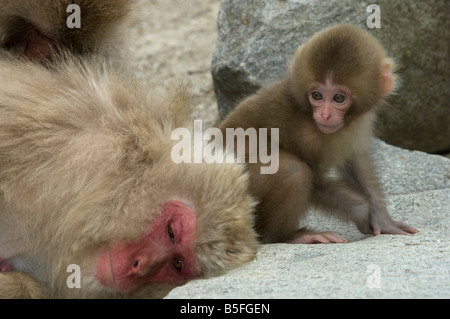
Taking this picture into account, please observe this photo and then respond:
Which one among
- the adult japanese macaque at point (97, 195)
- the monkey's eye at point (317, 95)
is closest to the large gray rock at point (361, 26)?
the monkey's eye at point (317, 95)

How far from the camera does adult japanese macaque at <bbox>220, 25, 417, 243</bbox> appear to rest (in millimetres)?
4500

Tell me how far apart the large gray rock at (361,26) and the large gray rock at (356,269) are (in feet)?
5.29

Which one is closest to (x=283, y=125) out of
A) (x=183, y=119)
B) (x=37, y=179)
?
(x=183, y=119)

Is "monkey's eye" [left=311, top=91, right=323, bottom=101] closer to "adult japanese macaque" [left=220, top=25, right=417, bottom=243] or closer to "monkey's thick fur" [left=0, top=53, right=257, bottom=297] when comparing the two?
"adult japanese macaque" [left=220, top=25, right=417, bottom=243]

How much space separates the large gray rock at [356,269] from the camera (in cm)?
323

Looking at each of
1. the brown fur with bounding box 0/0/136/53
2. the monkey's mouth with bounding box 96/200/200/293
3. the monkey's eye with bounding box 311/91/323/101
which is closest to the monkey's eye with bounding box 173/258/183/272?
the monkey's mouth with bounding box 96/200/200/293

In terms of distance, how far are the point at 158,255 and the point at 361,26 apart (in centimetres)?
317

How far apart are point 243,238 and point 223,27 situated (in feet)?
9.75

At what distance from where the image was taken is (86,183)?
Result: 3.69 meters

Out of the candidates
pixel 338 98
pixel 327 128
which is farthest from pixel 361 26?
pixel 327 128

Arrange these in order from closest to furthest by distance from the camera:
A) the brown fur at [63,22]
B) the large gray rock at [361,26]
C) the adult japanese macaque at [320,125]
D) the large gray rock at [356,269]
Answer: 1. the large gray rock at [356,269]
2. the brown fur at [63,22]
3. the adult japanese macaque at [320,125]
4. the large gray rock at [361,26]

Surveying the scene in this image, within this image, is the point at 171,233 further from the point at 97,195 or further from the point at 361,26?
the point at 361,26

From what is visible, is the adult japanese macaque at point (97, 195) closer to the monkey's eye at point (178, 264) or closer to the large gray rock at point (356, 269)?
the monkey's eye at point (178, 264)

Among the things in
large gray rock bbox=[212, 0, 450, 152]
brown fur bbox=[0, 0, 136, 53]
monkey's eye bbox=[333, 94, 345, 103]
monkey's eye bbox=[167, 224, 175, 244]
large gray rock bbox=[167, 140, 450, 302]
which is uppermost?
large gray rock bbox=[212, 0, 450, 152]
